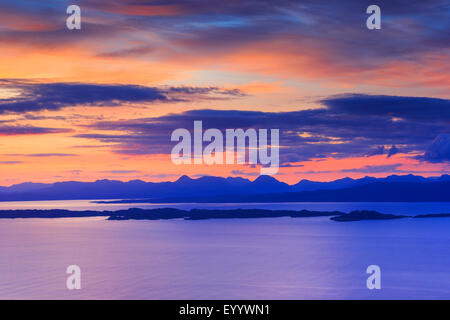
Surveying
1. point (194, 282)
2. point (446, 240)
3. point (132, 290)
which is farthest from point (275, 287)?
point (446, 240)

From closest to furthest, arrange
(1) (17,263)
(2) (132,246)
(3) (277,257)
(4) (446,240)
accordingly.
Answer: (1) (17,263) < (3) (277,257) < (2) (132,246) < (4) (446,240)

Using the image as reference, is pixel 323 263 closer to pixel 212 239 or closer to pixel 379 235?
pixel 212 239

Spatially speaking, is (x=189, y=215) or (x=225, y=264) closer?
(x=225, y=264)

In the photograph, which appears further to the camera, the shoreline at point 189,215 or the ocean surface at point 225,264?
the shoreline at point 189,215

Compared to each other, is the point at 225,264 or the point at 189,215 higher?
the point at 189,215

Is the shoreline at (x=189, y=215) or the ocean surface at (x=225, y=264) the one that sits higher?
the shoreline at (x=189, y=215)

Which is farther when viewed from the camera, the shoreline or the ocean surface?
the shoreline

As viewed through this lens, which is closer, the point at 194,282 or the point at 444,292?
the point at 444,292

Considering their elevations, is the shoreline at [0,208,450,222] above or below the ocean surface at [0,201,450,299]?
above
